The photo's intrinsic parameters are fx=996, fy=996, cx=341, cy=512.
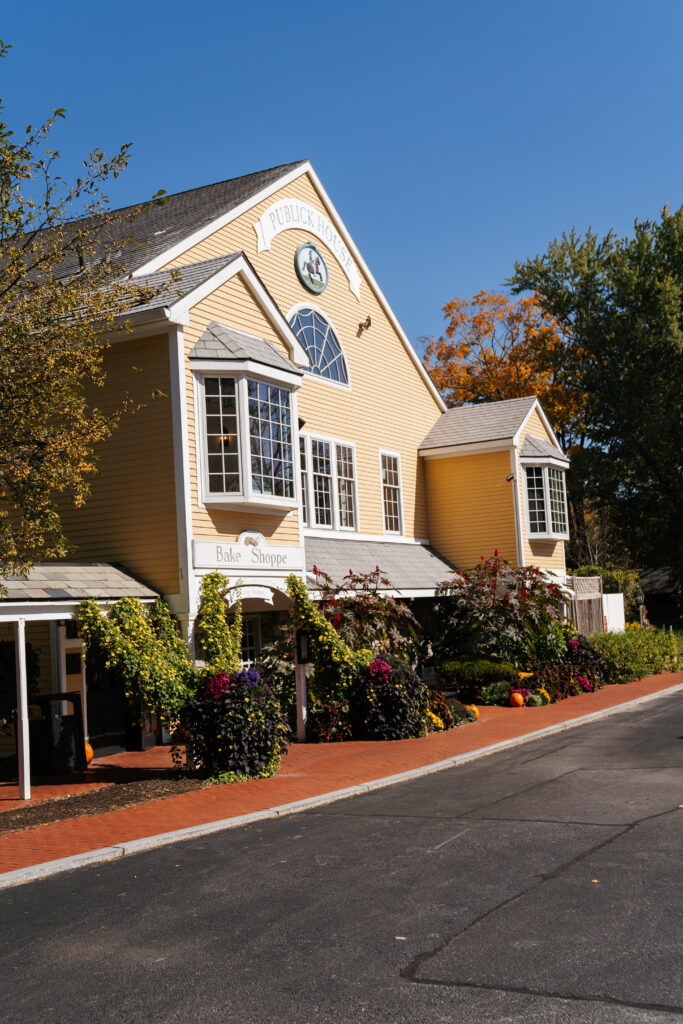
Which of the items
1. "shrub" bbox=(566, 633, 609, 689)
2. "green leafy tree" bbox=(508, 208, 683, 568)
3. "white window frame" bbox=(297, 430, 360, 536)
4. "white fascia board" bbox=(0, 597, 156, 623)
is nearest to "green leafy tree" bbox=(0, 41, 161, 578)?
"white fascia board" bbox=(0, 597, 156, 623)

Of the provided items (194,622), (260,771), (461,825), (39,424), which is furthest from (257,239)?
(461,825)

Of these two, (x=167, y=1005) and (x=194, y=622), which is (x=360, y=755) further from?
(x=167, y=1005)

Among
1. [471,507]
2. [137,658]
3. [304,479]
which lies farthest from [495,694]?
[137,658]

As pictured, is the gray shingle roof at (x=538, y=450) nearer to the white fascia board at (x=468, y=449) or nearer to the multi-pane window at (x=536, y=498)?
the multi-pane window at (x=536, y=498)

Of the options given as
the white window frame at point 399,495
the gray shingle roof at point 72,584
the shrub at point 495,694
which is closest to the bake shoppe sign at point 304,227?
the white window frame at point 399,495

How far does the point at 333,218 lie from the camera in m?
25.1

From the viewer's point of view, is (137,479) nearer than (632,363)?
Yes

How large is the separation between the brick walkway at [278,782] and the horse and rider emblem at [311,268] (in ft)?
35.4

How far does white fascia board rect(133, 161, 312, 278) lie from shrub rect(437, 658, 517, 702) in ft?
35.4

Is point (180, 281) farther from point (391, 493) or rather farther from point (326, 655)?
point (391, 493)

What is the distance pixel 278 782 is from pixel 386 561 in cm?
1136

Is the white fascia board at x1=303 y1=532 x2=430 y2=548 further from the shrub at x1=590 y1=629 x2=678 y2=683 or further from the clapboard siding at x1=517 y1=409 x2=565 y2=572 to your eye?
the shrub at x1=590 y1=629 x2=678 y2=683

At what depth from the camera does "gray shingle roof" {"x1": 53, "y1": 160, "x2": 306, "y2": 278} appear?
20.8 meters

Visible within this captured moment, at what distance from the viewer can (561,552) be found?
96.3 ft
